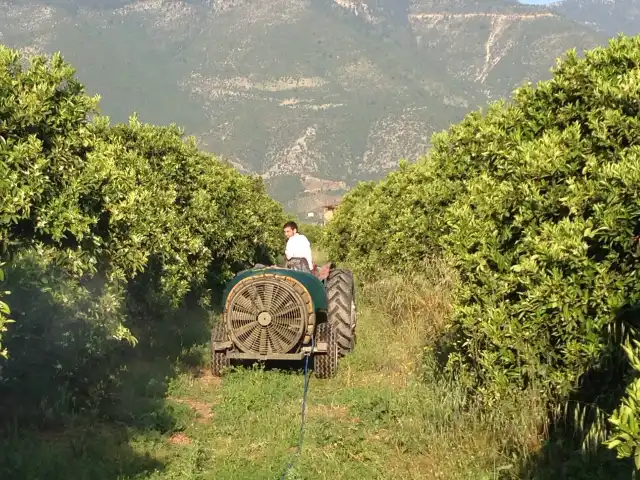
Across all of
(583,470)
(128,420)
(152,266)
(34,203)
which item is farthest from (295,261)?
(583,470)

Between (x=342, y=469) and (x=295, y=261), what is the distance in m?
4.55

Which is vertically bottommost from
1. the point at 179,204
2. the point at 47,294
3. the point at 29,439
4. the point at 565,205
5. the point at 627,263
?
the point at 29,439

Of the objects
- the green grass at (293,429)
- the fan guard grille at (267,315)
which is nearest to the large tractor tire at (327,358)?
the green grass at (293,429)

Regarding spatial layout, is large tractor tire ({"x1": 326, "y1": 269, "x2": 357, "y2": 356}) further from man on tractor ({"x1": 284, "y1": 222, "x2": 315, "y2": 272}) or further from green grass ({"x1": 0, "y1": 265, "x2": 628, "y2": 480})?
man on tractor ({"x1": 284, "y1": 222, "x2": 315, "y2": 272})

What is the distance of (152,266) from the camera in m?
9.84

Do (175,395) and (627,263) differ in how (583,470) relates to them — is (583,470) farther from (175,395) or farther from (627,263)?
(175,395)

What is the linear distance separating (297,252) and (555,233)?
5.49 meters

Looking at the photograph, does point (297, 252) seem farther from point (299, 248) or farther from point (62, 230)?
point (62, 230)

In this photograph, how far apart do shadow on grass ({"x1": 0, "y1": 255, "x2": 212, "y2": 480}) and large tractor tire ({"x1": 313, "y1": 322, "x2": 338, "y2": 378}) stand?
2.11 meters

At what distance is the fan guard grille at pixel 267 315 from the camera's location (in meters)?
8.61

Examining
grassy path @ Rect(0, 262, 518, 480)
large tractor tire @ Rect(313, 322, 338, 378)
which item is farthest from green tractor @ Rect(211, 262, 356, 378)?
grassy path @ Rect(0, 262, 518, 480)

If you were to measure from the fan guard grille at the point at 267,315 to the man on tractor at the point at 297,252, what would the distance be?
1171 millimetres

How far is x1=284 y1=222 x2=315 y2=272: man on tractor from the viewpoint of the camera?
9.81 metres

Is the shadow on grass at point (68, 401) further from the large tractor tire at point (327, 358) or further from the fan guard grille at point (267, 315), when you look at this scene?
the large tractor tire at point (327, 358)
